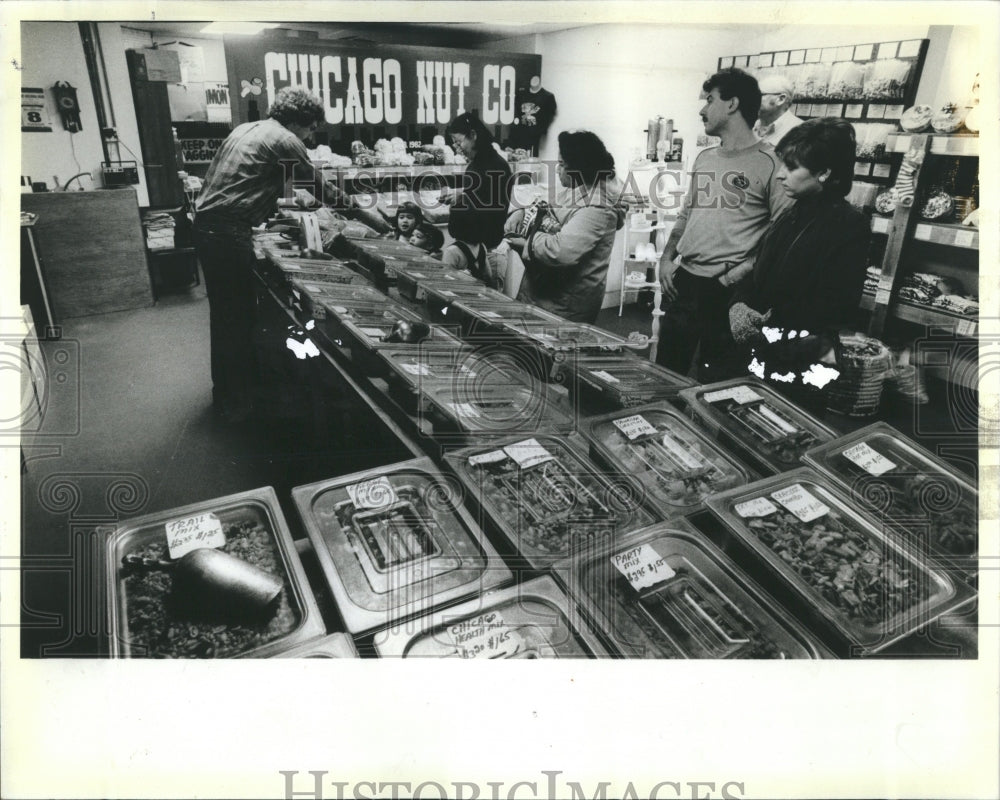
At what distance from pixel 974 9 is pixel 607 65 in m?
0.80

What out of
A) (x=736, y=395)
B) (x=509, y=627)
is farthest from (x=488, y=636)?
(x=736, y=395)

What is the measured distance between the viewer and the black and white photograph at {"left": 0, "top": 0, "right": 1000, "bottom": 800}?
0.99 m

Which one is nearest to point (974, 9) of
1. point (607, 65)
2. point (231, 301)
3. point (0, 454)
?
point (607, 65)

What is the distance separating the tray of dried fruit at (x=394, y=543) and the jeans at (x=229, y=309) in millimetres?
410

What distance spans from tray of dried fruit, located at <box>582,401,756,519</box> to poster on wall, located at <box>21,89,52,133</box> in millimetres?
1372

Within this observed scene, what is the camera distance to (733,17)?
3.81ft

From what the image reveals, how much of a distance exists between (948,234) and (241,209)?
1840 mm

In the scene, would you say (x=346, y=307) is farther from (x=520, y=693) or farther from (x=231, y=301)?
(x=520, y=693)

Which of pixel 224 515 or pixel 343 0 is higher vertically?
pixel 343 0

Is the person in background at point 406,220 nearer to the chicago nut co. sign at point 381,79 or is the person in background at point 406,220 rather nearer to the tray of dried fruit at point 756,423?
the chicago nut co. sign at point 381,79

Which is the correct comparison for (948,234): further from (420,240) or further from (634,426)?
(420,240)

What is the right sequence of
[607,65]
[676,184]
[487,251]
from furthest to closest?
[487,251], [676,184], [607,65]

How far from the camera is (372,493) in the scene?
3.78 feet

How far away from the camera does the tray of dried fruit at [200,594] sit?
3.01 ft
